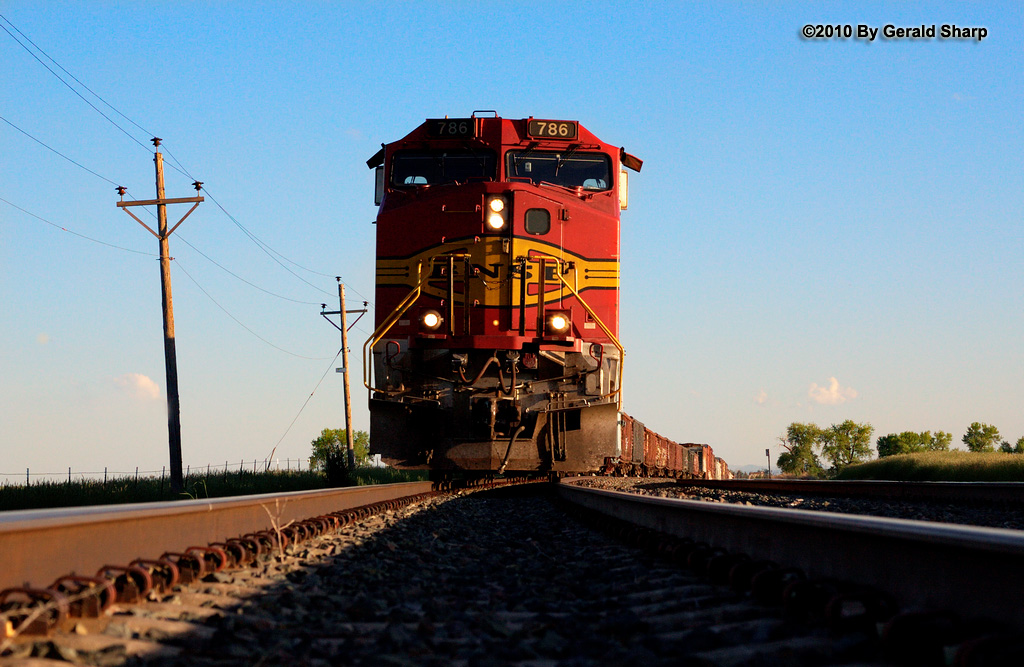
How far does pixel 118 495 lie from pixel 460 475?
20.9 feet

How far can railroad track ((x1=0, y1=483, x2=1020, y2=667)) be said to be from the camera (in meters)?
2.51

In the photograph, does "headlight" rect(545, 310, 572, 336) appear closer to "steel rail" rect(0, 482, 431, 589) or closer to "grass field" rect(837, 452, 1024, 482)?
"steel rail" rect(0, 482, 431, 589)

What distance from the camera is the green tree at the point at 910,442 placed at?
111375 millimetres

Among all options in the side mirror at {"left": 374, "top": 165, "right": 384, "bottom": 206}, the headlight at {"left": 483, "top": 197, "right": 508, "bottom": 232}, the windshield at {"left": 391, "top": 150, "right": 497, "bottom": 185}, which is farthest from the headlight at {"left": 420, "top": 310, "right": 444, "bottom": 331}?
the side mirror at {"left": 374, "top": 165, "right": 384, "bottom": 206}

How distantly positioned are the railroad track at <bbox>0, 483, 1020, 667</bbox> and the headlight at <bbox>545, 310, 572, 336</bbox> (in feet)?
21.0

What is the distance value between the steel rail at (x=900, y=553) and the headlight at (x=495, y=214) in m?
7.85

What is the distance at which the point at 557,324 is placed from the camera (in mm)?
11695

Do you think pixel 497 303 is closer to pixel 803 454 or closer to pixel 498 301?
pixel 498 301

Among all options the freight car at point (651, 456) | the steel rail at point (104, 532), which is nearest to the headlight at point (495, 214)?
the freight car at point (651, 456)

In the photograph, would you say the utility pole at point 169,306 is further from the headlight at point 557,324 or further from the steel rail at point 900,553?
the steel rail at point 900,553

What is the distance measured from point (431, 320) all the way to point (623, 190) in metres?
3.44

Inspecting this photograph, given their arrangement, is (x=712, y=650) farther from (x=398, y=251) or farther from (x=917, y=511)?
(x=398, y=251)

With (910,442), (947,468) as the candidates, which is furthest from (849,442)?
(947,468)

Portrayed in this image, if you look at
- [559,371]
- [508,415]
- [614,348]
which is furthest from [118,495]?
[614,348]
